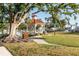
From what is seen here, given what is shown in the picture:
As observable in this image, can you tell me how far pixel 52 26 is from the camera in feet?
12.7

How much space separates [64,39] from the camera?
384 cm

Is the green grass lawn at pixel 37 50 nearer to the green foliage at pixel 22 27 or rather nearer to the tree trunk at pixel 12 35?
the tree trunk at pixel 12 35

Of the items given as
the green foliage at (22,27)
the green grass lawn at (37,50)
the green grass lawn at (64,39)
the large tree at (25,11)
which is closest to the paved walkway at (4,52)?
the green grass lawn at (37,50)

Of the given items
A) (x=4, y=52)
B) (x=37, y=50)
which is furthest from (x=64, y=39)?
(x=4, y=52)

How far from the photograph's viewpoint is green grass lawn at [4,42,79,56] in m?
3.76

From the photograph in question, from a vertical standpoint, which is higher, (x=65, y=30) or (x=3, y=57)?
(x=65, y=30)

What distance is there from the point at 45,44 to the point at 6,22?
1.47 ft

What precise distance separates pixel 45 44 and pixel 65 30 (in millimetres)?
245

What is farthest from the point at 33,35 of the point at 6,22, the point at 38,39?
the point at 6,22

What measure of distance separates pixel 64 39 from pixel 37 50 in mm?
295

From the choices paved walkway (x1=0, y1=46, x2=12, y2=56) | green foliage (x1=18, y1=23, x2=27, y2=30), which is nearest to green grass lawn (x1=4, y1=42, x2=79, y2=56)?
paved walkway (x1=0, y1=46, x2=12, y2=56)

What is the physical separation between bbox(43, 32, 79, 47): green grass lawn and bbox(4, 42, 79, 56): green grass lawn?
0.15 ft

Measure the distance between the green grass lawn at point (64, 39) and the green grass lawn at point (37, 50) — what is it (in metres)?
0.04

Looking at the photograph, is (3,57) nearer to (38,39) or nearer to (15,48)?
(15,48)
